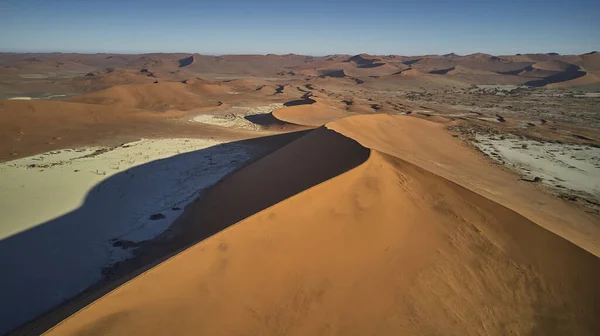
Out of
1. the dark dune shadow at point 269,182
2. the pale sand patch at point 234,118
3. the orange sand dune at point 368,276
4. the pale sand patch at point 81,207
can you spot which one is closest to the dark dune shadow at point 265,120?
the pale sand patch at point 234,118

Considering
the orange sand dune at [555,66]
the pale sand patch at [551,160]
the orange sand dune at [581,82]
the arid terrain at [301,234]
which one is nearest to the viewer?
the arid terrain at [301,234]

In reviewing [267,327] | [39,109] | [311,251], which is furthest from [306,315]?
[39,109]

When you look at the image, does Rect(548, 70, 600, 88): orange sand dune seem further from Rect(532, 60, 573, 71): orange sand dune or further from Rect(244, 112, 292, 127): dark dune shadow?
Rect(244, 112, 292, 127): dark dune shadow

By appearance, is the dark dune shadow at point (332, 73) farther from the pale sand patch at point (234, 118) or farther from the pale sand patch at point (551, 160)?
the pale sand patch at point (551, 160)

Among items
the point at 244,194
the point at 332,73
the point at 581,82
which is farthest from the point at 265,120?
the point at 332,73

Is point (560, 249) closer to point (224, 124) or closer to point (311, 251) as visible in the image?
point (311, 251)

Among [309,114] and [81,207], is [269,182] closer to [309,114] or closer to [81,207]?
[81,207]

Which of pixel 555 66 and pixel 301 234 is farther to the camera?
pixel 555 66
